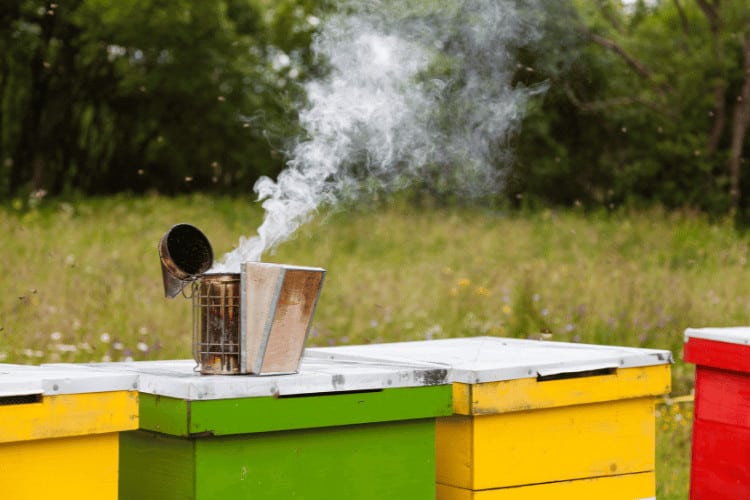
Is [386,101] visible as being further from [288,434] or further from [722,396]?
[288,434]

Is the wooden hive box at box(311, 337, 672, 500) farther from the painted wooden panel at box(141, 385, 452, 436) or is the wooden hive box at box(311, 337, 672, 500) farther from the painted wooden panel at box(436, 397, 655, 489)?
the painted wooden panel at box(141, 385, 452, 436)

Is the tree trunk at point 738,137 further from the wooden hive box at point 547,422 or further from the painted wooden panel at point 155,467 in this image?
the painted wooden panel at point 155,467

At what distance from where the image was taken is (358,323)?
6.68 m

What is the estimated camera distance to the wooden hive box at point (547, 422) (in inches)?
114

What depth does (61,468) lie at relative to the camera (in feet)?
7.59

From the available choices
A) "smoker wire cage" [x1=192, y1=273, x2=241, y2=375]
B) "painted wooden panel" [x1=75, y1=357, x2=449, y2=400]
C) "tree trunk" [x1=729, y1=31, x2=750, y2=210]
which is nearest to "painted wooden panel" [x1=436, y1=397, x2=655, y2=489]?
"painted wooden panel" [x1=75, y1=357, x2=449, y2=400]

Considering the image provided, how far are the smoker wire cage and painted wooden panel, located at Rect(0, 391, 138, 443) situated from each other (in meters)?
0.27

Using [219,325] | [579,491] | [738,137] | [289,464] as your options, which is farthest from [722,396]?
[738,137]


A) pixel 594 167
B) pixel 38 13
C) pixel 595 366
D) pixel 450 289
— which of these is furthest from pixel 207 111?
pixel 595 366

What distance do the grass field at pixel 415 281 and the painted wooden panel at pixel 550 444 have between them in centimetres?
137

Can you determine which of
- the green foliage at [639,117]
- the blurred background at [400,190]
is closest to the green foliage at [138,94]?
the blurred background at [400,190]

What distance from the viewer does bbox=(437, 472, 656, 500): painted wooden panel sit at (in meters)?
2.92

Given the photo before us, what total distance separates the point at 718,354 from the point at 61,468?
7.19ft

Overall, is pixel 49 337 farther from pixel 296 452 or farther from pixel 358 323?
pixel 296 452
